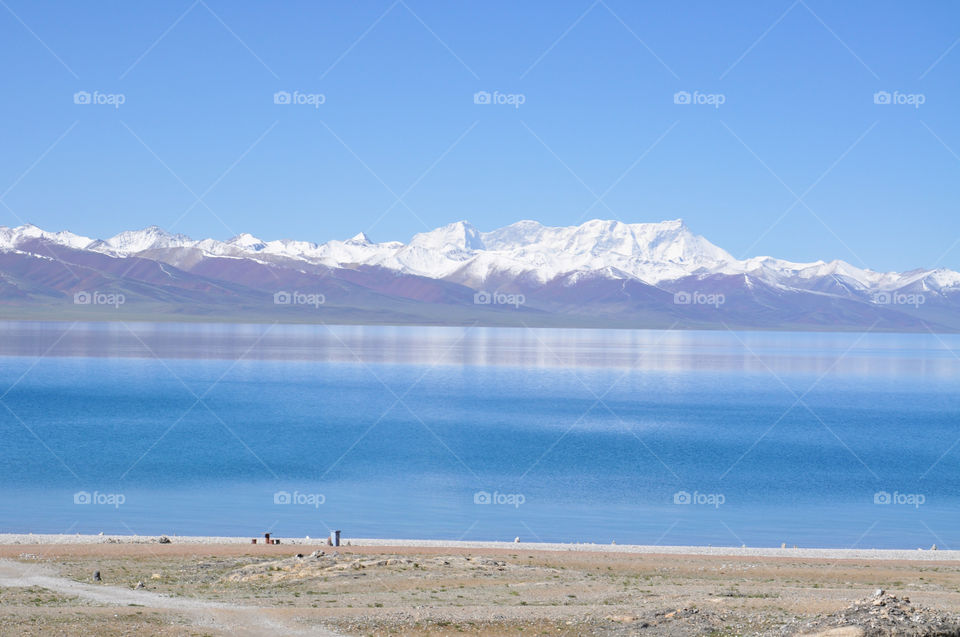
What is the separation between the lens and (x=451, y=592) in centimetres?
2778

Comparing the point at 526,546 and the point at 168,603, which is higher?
the point at 526,546

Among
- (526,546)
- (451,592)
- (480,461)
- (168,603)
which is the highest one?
(480,461)

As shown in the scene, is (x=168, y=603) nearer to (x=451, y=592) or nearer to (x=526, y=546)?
(x=451, y=592)

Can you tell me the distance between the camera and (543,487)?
55.8 m

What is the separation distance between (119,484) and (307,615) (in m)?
34.6

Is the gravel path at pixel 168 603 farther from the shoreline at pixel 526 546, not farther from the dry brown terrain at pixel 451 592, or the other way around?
the shoreline at pixel 526 546

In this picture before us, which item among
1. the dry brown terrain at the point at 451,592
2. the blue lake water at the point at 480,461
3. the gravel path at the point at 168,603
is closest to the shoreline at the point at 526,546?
the dry brown terrain at the point at 451,592

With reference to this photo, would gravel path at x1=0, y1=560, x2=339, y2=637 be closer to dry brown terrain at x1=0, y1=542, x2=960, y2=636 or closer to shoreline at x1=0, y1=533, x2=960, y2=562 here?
dry brown terrain at x1=0, y1=542, x2=960, y2=636

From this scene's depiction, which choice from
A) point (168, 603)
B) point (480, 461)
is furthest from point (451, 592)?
point (480, 461)

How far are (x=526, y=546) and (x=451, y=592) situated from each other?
38.8 ft

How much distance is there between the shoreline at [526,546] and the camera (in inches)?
1495

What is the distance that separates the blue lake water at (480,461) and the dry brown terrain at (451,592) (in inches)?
371

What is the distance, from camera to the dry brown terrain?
22562 mm

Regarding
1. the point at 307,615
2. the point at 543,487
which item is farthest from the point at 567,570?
the point at 543,487
